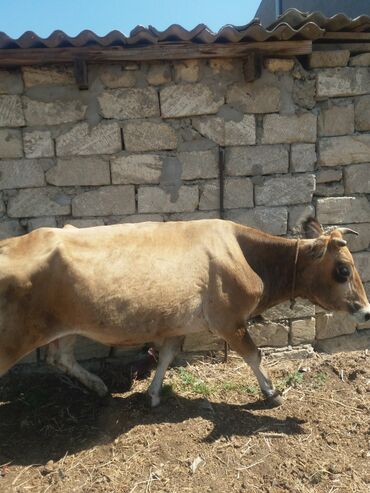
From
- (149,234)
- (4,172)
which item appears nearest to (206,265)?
(149,234)

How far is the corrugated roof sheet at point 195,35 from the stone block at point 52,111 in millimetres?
522

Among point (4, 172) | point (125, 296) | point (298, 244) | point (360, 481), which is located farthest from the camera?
point (4, 172)

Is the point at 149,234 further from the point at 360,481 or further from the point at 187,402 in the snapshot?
the point at 360,481

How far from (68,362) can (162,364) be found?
84 cm

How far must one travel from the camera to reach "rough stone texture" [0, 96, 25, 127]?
14.2 feet

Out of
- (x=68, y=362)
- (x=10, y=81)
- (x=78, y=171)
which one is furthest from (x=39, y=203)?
(x=68, y=362)

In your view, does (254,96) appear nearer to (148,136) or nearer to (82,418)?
(148,136)

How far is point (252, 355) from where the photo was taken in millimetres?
4004

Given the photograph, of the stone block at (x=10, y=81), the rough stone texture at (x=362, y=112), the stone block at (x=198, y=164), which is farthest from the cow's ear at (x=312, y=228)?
the stone block at (x=10, y=81)

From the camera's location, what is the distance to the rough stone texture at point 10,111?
434 centimetres

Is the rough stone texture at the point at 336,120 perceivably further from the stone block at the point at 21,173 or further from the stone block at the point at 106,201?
the stone block at the point at 21,173

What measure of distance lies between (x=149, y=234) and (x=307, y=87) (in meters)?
2.38

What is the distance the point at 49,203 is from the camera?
450cm

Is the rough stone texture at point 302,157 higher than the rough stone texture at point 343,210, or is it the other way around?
the rough stone texture at point 302,157
